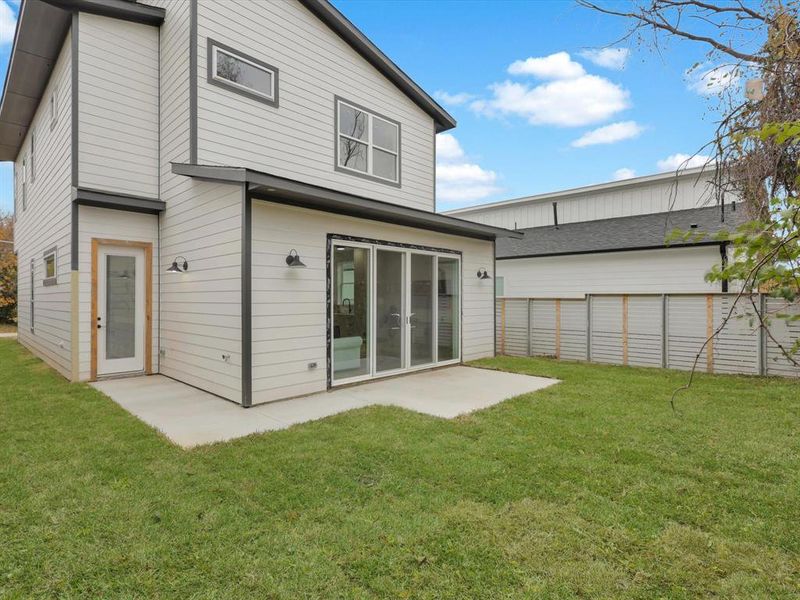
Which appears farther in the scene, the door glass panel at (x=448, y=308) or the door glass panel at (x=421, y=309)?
the door glass panel at (x=448, y=308)

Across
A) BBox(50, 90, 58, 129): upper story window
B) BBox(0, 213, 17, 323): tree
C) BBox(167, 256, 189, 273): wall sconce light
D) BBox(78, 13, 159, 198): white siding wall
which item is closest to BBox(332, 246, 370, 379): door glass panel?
BBox(167, 256, 189, 273): wall sconce light

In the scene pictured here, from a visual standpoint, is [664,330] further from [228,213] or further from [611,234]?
[228,213]

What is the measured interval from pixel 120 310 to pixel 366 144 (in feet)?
17.7

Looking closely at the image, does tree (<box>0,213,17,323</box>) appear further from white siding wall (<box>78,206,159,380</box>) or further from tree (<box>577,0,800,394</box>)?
tree (<box>577,0,800,394</box>)

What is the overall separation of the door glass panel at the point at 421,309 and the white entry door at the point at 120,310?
4.56 metres

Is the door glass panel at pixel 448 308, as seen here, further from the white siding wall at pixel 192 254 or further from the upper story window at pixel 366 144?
the white siding wall at pixel 192 254

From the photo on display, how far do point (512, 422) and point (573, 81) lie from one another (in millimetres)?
3785

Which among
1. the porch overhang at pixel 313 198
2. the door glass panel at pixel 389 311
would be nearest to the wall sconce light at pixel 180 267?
the porch overhang at pixel 313 198

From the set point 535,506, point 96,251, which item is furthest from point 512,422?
point 96,251

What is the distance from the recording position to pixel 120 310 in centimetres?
720

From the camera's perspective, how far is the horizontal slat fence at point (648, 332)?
7.30 m

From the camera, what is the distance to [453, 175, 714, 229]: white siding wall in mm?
14297

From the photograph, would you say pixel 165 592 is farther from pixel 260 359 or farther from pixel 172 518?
pixel 260 359

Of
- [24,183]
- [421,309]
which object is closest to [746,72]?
[421,309]
